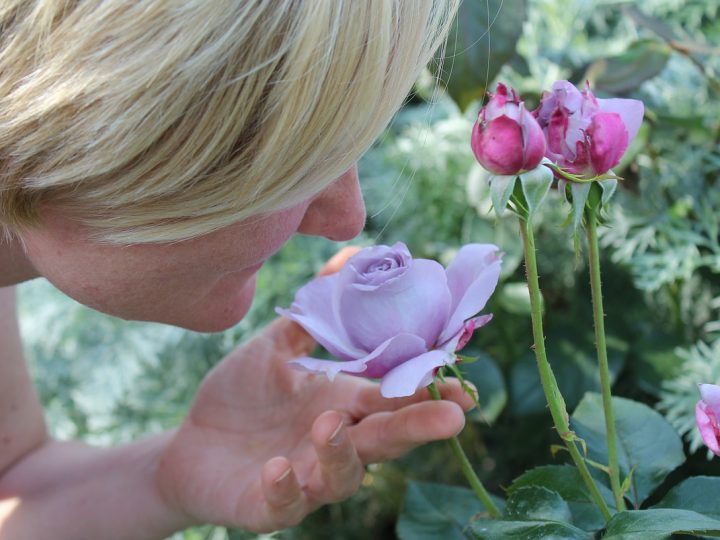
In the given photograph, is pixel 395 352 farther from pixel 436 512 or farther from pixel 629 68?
pixel 629 68

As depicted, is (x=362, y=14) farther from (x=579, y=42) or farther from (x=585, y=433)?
(x=579, y=42)

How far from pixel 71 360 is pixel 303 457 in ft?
2.57

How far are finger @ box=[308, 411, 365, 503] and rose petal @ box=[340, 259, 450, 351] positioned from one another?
3.8 inches

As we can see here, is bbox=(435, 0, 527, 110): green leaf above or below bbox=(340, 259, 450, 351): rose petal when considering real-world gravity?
above

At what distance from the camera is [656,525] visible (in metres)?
0.45

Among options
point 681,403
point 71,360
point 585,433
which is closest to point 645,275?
point 681,403

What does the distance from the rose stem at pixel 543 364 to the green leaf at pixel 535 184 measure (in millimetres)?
14

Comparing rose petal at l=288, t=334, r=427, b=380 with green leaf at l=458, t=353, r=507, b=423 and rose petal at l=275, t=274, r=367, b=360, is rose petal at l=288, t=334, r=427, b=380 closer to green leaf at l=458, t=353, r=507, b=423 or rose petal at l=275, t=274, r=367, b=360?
rose petal at l=275, t=274, r=367, b=360

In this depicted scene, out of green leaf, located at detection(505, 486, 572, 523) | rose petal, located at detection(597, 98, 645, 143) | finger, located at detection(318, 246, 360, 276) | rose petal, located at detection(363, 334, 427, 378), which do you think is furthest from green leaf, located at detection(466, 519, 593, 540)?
finger, located at detection(318, 246, 360, 276)

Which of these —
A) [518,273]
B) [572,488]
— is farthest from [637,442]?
[518,273]

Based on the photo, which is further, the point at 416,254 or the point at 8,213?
the point at 416,254

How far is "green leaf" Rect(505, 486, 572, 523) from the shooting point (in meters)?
0.51

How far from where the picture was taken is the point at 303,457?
81 centimetres

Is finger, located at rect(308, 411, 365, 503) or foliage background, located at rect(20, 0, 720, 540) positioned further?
foliage background, located at rect(20, 0, 720, 540)
